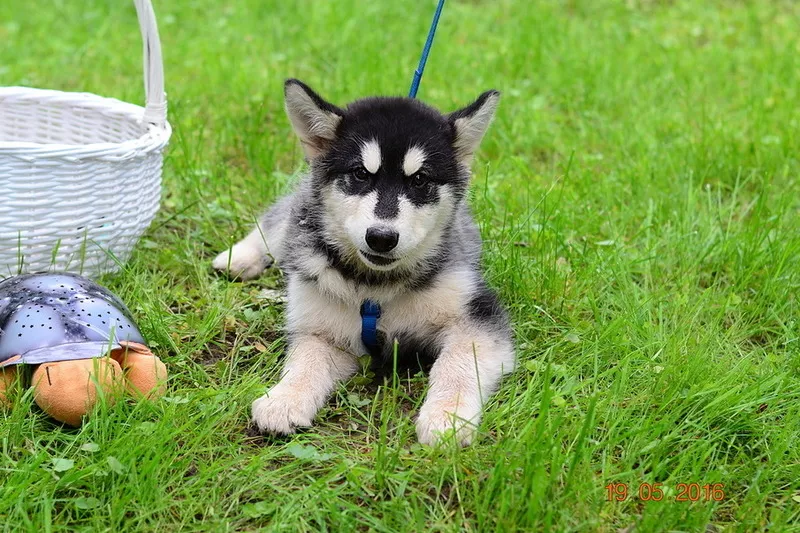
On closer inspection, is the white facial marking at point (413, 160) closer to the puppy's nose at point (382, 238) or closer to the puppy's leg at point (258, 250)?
the puppy's nose at point (382, 238)

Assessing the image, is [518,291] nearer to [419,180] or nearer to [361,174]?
[419,180]

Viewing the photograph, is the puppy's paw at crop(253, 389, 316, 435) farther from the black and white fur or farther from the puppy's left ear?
the puppy's left ear

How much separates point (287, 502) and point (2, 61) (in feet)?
17.0

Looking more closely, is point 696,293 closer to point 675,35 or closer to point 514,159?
point 514,159

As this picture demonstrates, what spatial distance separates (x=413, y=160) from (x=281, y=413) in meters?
1.00

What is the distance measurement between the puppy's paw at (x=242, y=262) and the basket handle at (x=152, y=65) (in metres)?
0.66

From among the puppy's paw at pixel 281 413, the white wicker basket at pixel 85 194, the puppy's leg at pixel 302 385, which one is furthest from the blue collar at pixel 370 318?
the white wicker basket at pixel 85 194

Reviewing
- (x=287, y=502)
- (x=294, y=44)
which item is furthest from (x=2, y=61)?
(x=287, y=502)

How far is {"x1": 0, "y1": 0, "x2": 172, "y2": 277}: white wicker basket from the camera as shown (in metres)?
3.33

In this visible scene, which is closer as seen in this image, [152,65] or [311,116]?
[311,116]

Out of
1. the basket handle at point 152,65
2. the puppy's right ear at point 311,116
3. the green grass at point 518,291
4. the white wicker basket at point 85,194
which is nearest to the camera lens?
the green grass at point 518,291

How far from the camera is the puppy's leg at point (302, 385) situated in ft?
9.02

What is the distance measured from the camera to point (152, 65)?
3637mm

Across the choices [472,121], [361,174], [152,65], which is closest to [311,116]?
[361,174]
